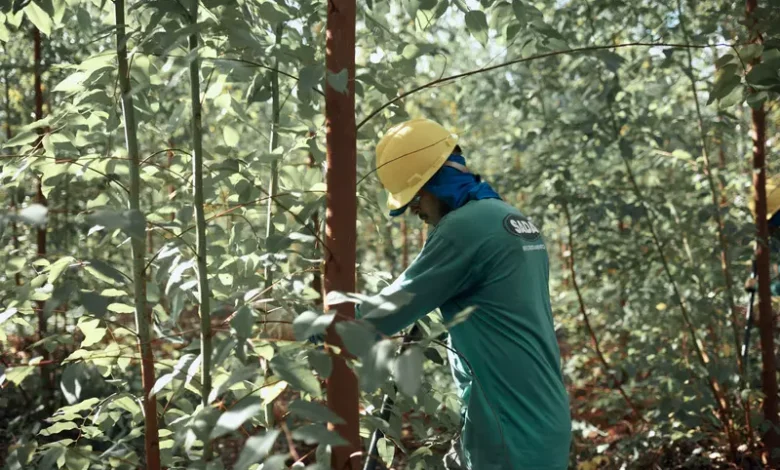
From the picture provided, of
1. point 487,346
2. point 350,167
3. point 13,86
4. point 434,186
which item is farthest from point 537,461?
point 13,86

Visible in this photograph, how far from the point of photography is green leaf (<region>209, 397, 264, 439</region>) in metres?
1.07

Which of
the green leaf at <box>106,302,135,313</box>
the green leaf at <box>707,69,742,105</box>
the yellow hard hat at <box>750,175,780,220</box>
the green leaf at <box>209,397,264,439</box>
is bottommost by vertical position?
the green leaf at <box>209,397,264,439</box>

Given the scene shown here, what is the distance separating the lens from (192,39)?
1.70m

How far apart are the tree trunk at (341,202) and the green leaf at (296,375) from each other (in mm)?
249

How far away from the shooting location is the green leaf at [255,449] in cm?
105

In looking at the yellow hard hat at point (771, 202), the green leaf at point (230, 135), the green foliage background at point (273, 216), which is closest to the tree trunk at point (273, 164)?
the green foliage background at point (273, 216)

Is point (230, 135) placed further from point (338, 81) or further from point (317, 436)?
point (317, 436)

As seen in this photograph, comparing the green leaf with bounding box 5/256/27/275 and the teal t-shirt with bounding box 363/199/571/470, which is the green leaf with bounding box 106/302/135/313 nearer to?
the green leaf with bounding box 5/256/27/275

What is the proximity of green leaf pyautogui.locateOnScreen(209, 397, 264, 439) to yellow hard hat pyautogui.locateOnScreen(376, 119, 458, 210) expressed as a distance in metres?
0.94

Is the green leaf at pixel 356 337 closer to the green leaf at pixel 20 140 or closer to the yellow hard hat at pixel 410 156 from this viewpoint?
the yellow hard hat at pixel 410 156

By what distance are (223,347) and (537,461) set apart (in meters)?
Answer: 1.09

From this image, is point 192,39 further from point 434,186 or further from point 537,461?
point 537,461

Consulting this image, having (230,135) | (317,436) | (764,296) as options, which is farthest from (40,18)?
(764,296)

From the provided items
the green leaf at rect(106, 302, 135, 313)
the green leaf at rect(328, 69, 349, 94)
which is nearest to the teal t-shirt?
the green leaf at rect(328, 69, 349, 94)
